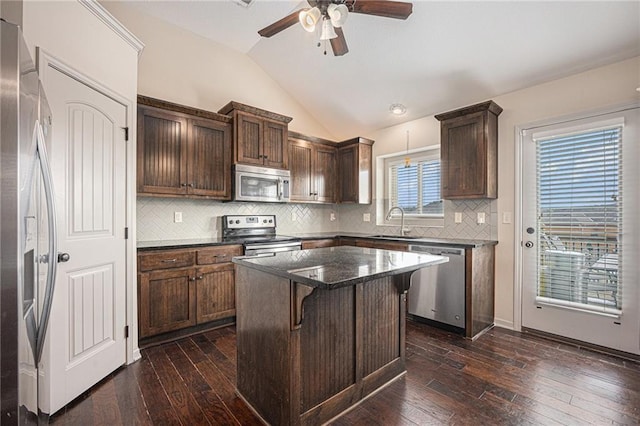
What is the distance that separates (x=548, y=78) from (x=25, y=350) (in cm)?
415

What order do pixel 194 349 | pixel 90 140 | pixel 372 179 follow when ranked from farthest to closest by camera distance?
pixel 372 179 < pixel 194 349 < pixel 90 140

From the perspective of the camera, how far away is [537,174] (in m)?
3.07

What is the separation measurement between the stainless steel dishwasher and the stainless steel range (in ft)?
4.87

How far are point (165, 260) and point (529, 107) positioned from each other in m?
3.91

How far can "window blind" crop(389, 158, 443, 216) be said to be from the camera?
4051 millimetres

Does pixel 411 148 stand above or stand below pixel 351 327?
above

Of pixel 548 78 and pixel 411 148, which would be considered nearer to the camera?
pixel 548 78

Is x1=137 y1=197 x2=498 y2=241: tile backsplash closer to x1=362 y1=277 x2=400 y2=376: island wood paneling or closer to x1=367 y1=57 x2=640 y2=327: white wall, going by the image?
x1=367 y1=57 x2=640 y2=327: white wall

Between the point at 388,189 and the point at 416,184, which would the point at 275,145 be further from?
the point at 416,184

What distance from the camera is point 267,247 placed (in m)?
3.52

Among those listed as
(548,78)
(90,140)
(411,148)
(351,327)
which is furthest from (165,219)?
(548,78)

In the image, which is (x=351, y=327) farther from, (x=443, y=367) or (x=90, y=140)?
(x=90, y=140)

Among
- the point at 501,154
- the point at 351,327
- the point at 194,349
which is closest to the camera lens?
the point at 351,327

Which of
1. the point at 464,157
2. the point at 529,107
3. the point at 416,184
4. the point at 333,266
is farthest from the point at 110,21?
the point at 529,107
